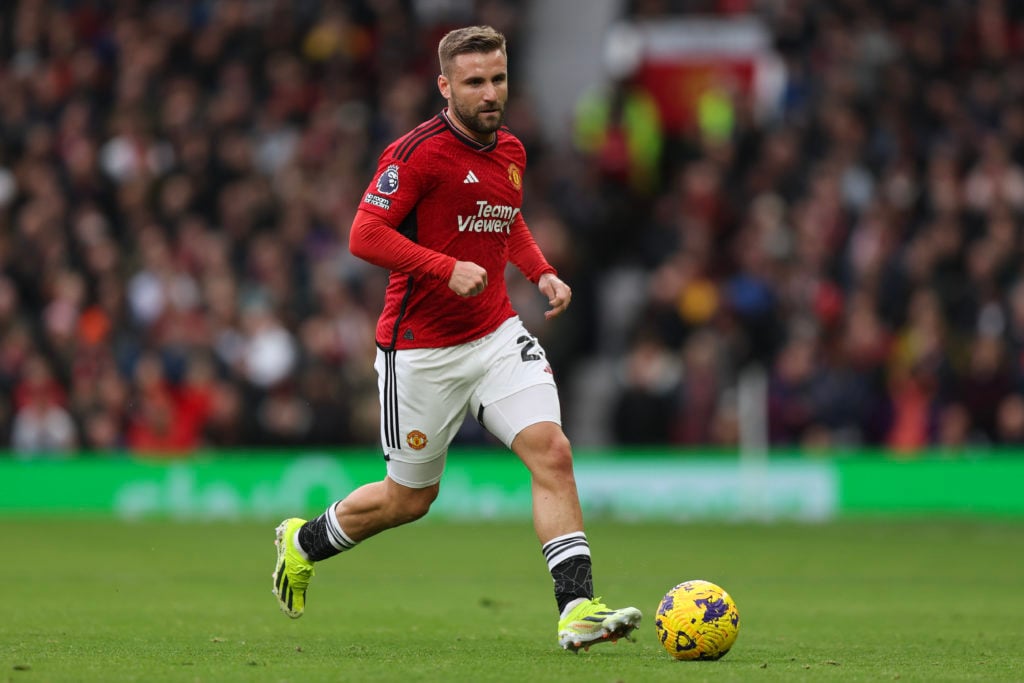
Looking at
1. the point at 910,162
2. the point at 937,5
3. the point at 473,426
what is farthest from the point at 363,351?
the point at 937,5

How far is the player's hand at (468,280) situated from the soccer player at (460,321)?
0.12 feet

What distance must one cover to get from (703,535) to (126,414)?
277 inches

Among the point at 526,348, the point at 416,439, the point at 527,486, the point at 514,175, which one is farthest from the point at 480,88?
the point at 527,486

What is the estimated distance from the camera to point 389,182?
26.8 feet

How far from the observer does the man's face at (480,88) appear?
820 cm

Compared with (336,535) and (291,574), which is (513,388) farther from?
(291,574)

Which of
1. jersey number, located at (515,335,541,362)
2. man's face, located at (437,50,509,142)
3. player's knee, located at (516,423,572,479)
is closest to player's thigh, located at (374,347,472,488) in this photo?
jersey number, located at (515,335,541,362)

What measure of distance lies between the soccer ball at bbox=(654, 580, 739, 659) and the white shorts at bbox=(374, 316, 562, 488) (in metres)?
1.10

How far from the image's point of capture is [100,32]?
25078mm

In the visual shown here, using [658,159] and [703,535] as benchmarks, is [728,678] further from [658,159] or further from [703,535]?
[658,159]

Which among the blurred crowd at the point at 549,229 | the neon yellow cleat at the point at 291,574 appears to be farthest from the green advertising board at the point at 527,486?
the neon yellow cleat at the point at 291,574

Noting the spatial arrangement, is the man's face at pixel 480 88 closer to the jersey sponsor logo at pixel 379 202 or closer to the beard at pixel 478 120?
the beard at pixel 478 120

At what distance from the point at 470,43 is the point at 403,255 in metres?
1.03

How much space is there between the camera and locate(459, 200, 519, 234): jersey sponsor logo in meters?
8.39
